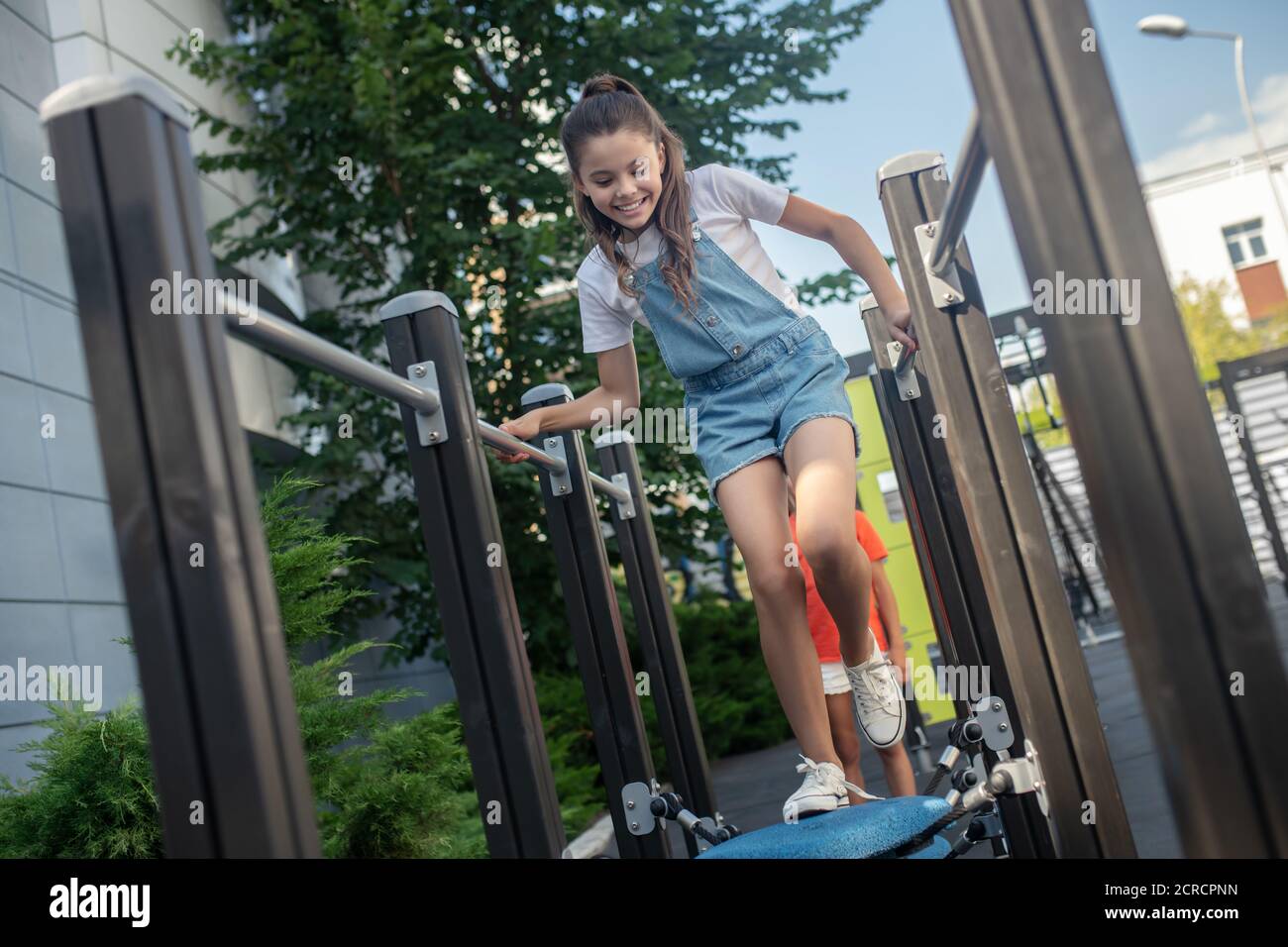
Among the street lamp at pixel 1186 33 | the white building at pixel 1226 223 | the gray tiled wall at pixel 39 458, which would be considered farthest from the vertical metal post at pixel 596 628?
the white building at pixel 1226 223

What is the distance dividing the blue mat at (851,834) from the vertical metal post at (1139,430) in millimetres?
890

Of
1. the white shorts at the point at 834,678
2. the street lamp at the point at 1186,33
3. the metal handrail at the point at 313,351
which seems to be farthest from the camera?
the street lamp at the point at 1186,33

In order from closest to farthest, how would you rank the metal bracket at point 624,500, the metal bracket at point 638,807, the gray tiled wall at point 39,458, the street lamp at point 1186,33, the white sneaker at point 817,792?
the white sneaker at point 817,792, the metal bracket at point 638,807, the metal bracket at point 624,500, the gray tiled wall at point 39,458, the street lamp at point 1186,33

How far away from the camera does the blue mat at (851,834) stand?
1815 mm

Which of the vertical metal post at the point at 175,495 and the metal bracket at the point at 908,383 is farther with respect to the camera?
the metal bracket at the point at 908,383

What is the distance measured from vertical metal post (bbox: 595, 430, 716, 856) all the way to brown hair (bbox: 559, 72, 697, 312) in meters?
1.21

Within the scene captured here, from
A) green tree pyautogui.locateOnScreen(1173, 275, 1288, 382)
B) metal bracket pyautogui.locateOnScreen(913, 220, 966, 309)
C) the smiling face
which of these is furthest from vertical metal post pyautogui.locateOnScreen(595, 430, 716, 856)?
green tree pyautogui.locateOnScreen(1173, 275, 1288, 382)

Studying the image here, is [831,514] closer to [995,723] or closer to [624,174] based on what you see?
[995,723]

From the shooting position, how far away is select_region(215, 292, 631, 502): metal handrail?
1.27 m

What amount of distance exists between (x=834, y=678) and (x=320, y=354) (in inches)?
94.5

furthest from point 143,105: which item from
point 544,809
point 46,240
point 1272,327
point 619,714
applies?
point 1272,327

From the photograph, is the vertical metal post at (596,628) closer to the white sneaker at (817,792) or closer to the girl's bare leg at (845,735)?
the girl's bare leg at (845,735)

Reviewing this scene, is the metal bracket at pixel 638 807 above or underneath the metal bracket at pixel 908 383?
underneath

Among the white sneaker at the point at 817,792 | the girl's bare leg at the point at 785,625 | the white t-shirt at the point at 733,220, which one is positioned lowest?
the white sneaker at the point at 817,792
